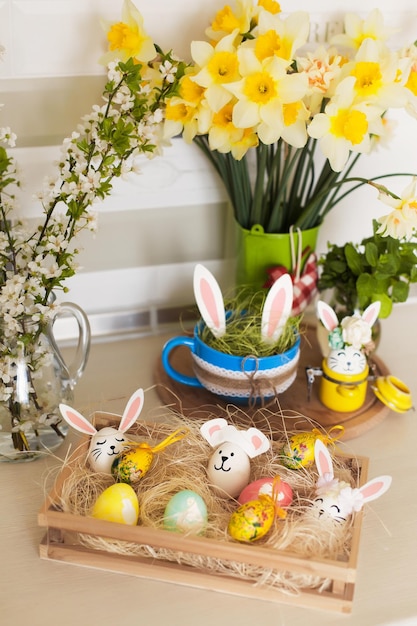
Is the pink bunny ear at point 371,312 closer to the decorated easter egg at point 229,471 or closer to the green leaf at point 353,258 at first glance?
the green leaf at point 353,258

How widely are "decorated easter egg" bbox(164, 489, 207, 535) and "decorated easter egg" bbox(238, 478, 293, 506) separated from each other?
0.17 ft

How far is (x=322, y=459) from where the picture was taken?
0.84 metres

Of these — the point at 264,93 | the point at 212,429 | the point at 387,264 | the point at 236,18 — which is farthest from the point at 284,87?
the point at 212,429

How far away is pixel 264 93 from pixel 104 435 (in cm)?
46

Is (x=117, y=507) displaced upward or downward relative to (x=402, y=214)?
downward

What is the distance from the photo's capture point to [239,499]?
2.73ft

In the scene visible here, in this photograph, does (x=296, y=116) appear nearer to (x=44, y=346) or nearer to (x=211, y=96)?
(x=211, y=96)

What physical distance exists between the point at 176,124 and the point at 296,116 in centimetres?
17

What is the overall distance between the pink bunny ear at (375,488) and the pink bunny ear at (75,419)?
31cm

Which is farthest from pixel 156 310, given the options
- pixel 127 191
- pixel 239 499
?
pixel 239 499

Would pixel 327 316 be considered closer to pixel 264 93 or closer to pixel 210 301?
pixel 210 301

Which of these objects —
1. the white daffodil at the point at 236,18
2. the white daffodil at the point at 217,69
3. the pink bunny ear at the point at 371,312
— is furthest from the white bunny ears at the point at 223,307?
the white daffodil at the point at 236,18

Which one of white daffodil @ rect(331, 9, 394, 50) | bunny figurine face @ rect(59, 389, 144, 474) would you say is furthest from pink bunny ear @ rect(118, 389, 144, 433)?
white daffodil @ rect(331, 9, 394, 50)

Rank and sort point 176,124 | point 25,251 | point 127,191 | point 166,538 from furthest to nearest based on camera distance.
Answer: point 127,191, point 176,124, point 25,251, point 166,538
